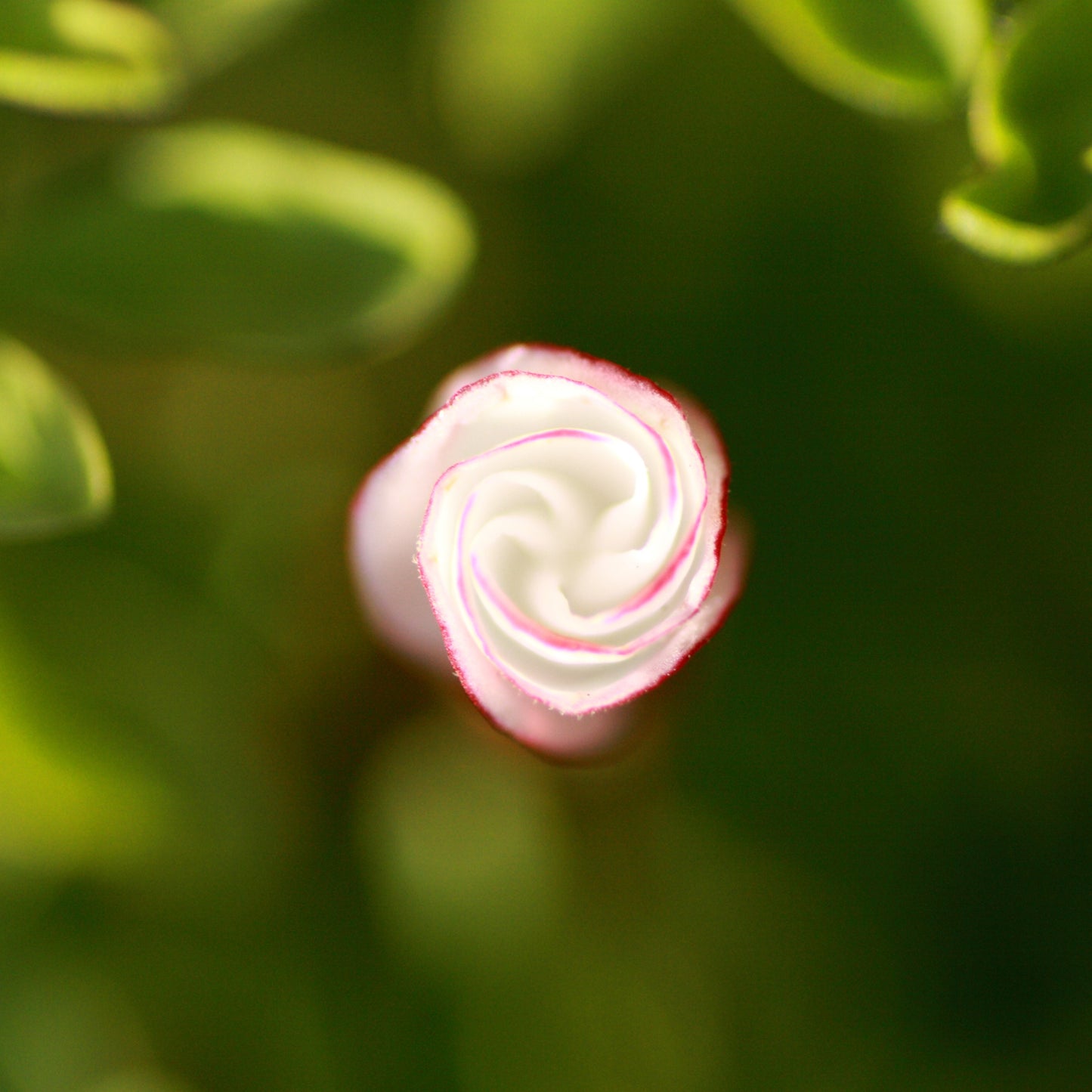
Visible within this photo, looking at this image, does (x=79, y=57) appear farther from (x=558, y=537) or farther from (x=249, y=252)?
(x=558, y=537)

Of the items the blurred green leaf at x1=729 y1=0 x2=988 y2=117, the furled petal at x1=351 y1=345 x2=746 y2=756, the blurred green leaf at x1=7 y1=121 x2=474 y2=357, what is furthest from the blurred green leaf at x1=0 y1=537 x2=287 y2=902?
the blurred green leaf at x1=729 y1=0 x2=988 y2=117

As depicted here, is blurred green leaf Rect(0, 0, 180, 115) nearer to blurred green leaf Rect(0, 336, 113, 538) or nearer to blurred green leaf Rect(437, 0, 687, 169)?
blurred green leaf Rect(0, 336, 113, 538)

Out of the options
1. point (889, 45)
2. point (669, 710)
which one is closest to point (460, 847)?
point (669, 710)

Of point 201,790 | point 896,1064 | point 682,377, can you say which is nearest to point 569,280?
point 682,377

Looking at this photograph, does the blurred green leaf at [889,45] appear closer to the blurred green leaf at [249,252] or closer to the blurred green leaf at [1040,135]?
the blurred green leaf at [1040,135]

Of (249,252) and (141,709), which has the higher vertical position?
(249,252)

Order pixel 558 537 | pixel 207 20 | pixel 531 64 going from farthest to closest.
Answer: pixel 531 64 < pixel 207 20 < pixel 558 537

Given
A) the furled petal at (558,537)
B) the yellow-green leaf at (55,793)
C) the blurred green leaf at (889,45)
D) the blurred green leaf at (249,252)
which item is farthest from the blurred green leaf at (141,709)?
the blurred green leaf at (889,45)
